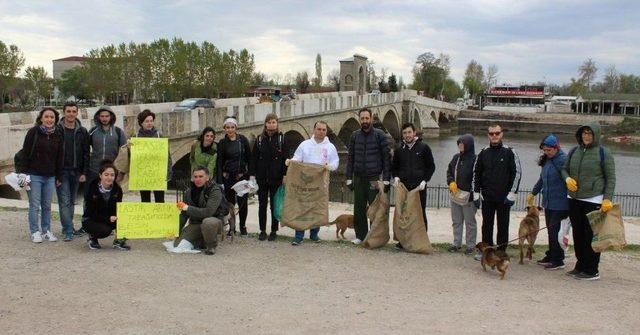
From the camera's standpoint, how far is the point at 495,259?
654 centimetres

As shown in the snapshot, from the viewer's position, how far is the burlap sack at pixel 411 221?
7473mm

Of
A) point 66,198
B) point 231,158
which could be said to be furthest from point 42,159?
point 231,158

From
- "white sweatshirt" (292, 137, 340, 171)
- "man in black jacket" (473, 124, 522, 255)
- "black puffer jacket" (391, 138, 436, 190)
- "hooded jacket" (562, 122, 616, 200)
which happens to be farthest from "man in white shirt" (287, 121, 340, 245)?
"hooded jacket" (562, 122, 616, 200)

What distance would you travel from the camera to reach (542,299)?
5.79 m

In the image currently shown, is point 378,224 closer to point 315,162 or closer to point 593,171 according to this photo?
point 315,162

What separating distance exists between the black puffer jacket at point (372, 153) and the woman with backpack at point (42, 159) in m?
3.79

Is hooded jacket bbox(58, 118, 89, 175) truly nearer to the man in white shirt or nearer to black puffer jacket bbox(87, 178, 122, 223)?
black puffer jacket bbox(87, 178, 122, 223)

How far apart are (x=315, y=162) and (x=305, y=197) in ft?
1.66

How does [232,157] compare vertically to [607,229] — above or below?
above

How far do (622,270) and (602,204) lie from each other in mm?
1443

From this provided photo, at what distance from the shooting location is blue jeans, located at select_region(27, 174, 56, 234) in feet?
23.7

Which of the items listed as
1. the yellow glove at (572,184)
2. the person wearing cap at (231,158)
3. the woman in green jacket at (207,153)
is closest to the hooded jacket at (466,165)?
the yellow glove at (572,184)

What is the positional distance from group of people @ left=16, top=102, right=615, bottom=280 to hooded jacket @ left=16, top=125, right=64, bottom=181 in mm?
12

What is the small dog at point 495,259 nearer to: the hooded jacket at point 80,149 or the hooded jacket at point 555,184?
the hooded jacket at point 555,184
